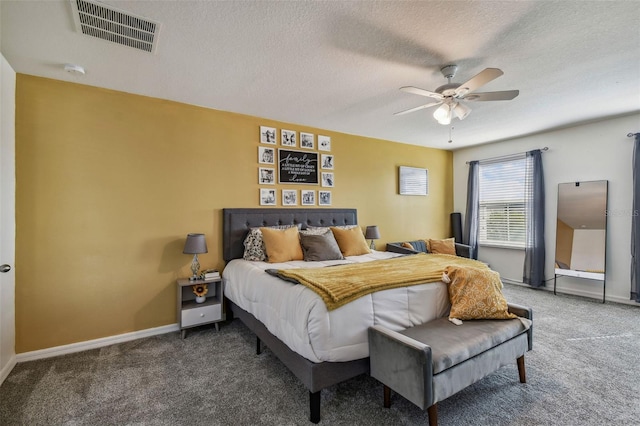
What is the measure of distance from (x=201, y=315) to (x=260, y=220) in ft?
4.28

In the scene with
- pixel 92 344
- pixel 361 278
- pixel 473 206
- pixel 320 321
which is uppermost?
pixel 473 206

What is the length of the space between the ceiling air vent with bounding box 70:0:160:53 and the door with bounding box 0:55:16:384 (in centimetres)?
102

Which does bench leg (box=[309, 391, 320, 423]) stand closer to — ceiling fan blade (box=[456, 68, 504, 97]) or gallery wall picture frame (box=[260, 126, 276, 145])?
ceiling fan blade (box=[456, 68, 504, 97])

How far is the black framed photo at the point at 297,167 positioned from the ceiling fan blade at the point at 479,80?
7.15ft

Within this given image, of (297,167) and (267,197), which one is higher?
(297,167)

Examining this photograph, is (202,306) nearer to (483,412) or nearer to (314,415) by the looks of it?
(314,415)

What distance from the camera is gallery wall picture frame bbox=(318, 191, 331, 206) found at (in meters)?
4.30

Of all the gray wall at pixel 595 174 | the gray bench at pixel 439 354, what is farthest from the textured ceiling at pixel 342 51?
the gray bench at pixel 439 354

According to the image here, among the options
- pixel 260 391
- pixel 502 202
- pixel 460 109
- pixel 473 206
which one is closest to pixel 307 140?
pixel 460 109

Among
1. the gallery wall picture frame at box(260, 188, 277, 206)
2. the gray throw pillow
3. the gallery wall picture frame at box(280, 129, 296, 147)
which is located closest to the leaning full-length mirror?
the gray throw pillow

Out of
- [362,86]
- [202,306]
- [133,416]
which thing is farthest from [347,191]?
[133,416]

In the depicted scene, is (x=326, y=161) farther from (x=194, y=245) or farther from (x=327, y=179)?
(x=194, y=245)

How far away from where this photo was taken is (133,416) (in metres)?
1.82

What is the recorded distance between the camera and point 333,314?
173 cm
